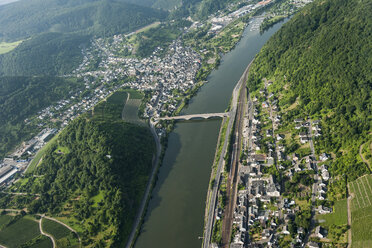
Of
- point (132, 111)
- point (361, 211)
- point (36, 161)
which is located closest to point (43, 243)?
point (36, 161)

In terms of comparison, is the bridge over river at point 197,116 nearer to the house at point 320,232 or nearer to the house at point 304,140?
the house at point 304,140

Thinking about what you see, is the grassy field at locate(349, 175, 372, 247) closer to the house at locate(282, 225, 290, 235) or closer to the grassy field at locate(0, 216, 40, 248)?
the house at locate(282, 225, 290, 235)

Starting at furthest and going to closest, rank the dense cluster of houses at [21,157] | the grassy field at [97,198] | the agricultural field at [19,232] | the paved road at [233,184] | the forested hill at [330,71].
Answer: the dense cluster of houses at [21,157]
the grassy field at [97,198]
the agricultural field at [19,232]
the forested hill at [330,71]
the paved road at [233,184]

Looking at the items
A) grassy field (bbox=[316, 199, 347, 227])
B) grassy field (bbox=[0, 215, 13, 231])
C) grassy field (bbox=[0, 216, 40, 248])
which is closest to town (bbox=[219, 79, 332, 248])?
grassy field (bbox=[316, 199, 347, 227])

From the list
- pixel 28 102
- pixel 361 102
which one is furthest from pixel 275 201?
pixel 28 102

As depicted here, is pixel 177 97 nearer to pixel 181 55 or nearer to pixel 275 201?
pixel 181 55

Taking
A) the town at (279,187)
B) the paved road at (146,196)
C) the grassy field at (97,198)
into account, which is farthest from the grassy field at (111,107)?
the town at (279,187)
